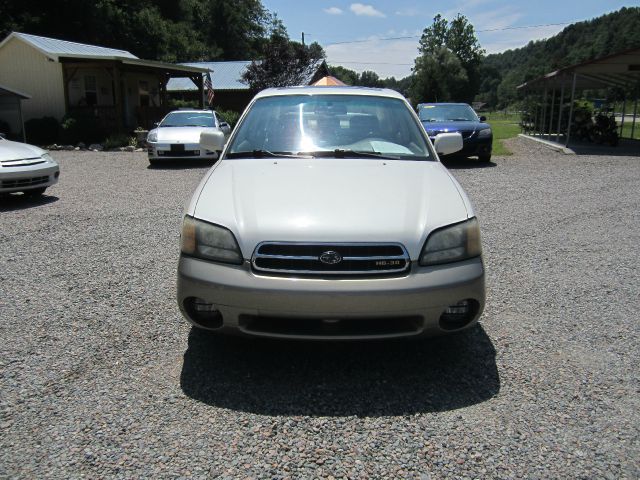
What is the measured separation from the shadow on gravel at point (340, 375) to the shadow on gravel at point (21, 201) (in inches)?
237

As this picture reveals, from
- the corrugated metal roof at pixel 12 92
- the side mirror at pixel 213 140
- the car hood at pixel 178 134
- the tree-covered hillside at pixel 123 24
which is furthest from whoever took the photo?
the tree-covered hillside at pixel 123 24

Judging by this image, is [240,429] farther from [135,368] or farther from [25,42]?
[25,42]

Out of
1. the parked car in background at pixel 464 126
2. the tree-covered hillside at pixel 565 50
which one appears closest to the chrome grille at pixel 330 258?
the parked car in background at pixel 464 126

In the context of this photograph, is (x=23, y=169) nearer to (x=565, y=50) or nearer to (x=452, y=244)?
(x=452, y=244)

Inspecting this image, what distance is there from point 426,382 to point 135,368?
1.70 m

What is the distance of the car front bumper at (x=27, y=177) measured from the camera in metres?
7.77

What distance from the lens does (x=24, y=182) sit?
317 inches

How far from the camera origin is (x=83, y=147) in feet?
63.6

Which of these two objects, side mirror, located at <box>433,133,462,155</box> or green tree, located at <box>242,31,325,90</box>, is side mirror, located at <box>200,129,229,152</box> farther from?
green tree, located at <box>242,31,325,90</box>

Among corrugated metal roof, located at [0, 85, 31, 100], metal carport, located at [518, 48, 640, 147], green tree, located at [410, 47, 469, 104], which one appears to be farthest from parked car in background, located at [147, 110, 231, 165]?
green tree, located at [410, 47, 469, 104]

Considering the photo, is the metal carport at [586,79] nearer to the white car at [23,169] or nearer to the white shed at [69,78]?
the white car at [23,169]

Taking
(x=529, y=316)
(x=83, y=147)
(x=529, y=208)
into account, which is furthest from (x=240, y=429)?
(x=83, y=147)

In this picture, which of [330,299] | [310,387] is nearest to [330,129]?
[330,299]

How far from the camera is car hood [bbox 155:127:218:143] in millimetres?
13008
